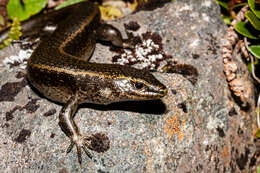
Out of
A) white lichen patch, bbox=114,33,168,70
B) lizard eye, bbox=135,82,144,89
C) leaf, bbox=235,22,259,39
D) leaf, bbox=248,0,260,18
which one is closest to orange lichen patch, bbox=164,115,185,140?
lizard eye, bbox=135,82,144,89

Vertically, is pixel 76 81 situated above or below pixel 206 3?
below

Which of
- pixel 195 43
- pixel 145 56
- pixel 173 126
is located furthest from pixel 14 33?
pixel 173 126

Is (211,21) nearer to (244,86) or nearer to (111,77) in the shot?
(244,86)

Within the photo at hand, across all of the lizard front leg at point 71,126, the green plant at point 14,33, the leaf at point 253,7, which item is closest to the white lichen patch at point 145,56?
the lizard front leg at point 71,126

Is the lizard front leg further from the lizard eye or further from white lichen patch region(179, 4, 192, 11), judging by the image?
white lichen patch region(179, 4, 192, 11)

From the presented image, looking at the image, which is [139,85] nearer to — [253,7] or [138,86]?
[138,86]

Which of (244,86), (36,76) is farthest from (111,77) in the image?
(244,86)
